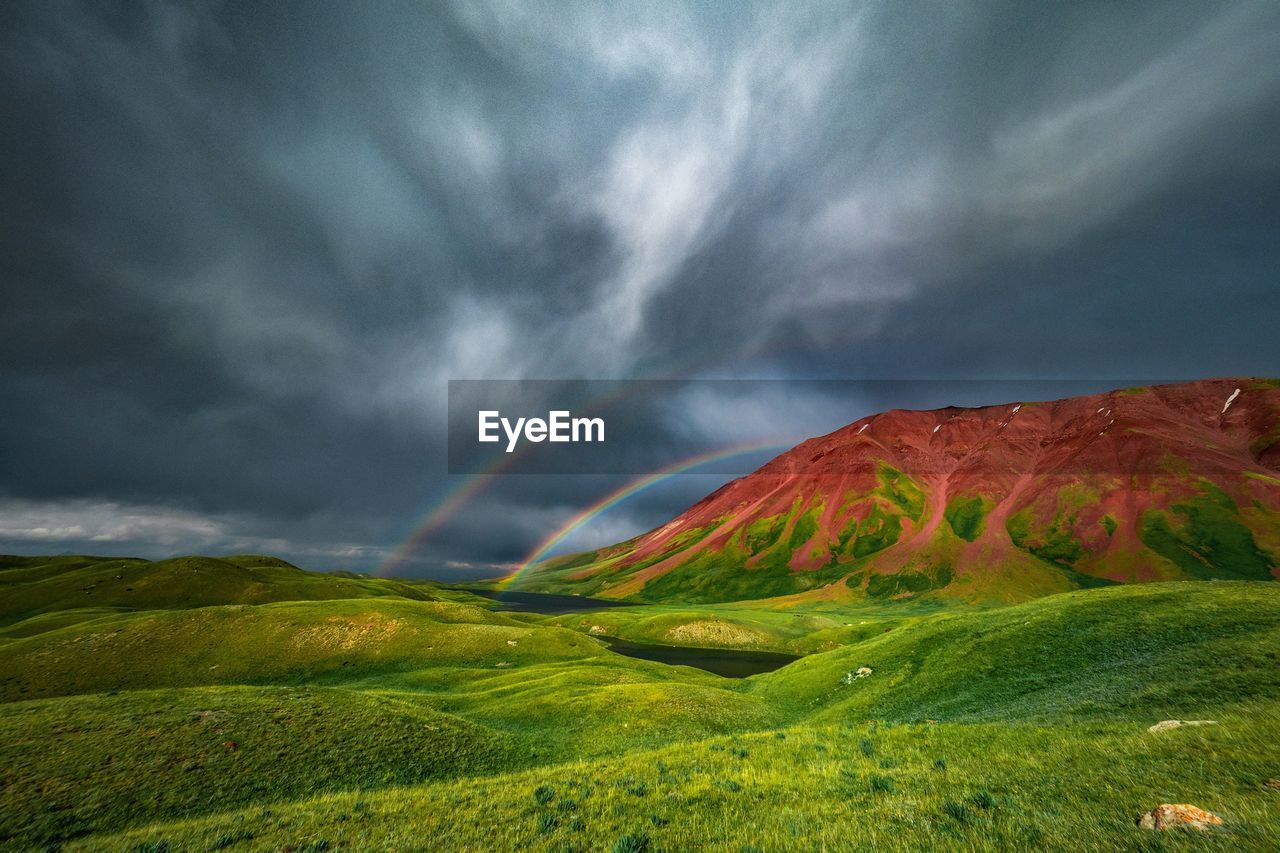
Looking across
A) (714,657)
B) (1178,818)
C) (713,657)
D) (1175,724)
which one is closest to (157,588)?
(713,657)

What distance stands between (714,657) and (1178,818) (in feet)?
396

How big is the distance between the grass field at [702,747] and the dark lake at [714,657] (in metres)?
43.5

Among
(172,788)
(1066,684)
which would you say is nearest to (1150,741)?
(1066,684)

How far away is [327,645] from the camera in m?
73.2

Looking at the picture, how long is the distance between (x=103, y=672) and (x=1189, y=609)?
361 feet

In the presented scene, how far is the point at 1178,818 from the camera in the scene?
1024 centimetres

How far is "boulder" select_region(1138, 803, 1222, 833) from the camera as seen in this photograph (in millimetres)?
10039

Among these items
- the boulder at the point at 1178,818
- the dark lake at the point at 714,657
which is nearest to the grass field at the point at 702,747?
the boulder at the point at 1178,818

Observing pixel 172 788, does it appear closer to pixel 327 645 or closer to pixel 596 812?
pixel 596 812

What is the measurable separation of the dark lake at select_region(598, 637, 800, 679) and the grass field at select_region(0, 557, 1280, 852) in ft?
143

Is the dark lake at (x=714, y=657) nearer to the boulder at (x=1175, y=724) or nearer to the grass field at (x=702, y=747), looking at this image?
the grass field at (x=702, y=747)

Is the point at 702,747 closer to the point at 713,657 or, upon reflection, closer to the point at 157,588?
the point at 713,657

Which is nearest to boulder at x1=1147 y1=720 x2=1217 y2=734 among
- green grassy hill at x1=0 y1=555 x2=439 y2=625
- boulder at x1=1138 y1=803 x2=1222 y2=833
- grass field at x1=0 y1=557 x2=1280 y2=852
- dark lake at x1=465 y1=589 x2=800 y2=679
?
grass field at x1=0 y1=557 x2=1280 y2=852

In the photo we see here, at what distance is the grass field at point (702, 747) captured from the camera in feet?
40.8
